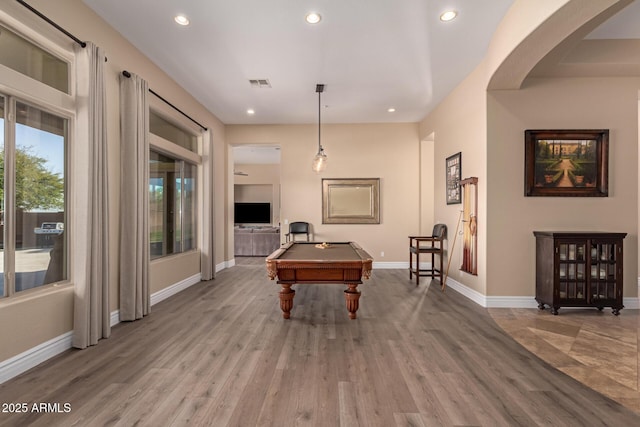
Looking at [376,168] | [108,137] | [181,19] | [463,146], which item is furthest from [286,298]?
[376,168]

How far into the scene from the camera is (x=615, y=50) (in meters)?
3.72

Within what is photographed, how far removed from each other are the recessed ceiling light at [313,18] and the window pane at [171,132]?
8.47ft

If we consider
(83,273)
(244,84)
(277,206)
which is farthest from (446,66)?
(277,206)

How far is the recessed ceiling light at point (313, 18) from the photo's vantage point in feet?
10.3

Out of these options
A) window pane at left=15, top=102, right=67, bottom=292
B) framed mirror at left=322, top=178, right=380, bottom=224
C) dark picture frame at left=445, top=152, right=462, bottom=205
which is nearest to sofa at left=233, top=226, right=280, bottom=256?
framed mirror at left=322, top=178, right=380, bottom=224

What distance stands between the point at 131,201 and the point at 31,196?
0.95 meters

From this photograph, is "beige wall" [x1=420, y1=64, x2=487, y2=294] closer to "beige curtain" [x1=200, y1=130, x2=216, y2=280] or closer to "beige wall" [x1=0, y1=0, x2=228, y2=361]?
"beige curtain" [x1=200, y1=130, x2=216, y2=280]

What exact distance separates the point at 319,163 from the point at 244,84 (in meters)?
1.74

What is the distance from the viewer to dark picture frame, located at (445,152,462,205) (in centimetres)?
500

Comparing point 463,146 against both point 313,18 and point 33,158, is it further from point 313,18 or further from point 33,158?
point 33,158

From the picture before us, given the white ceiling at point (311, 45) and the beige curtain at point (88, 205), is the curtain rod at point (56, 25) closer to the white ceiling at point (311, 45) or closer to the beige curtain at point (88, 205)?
the beige curtain at point (88, 205)

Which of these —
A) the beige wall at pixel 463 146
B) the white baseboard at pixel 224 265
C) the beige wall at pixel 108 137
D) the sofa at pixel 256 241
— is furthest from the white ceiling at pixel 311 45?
the sofa at pixel 256 241

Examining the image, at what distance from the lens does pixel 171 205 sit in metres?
5.05

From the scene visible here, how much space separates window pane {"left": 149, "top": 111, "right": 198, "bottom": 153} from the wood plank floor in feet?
8.58
